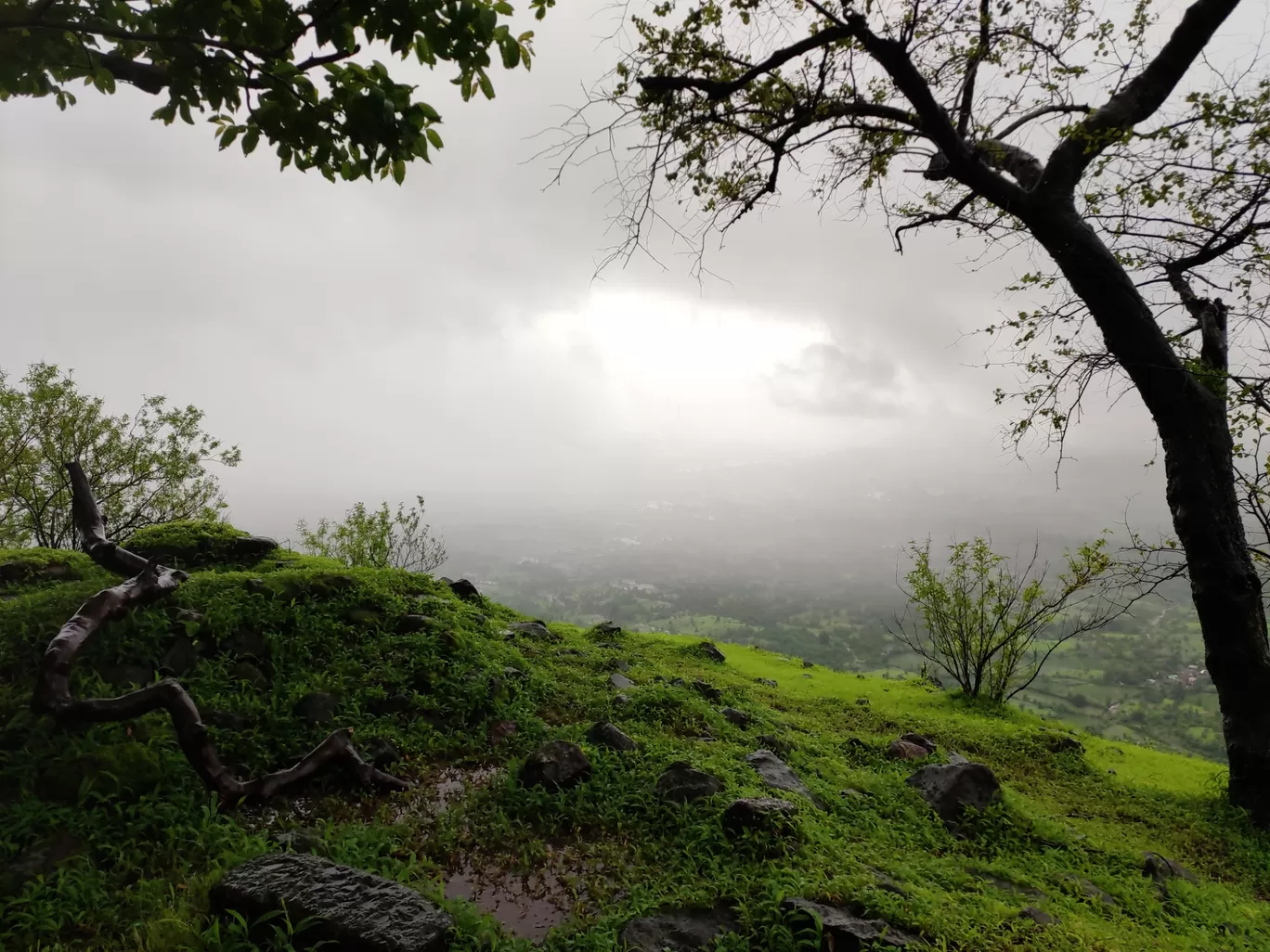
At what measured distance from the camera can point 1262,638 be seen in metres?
7.77

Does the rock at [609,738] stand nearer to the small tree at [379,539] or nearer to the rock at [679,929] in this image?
the rock at [679,929]

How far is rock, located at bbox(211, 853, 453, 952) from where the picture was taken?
3.49 meters

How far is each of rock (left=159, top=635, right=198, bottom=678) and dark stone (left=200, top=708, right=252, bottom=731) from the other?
35.0 inches

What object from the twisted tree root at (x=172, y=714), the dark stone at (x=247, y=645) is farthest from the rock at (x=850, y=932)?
the dark stone at (x=247, y=645)

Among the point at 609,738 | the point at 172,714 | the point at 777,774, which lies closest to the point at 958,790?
the point at 777,774

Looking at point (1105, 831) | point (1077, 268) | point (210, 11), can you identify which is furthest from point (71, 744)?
point (1077, 268)

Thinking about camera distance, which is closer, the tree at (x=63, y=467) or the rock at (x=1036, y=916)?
the rock at (x=1036, y=916)

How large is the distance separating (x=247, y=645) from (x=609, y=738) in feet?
16.6

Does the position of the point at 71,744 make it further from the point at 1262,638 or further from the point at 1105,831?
the point at 1262,638

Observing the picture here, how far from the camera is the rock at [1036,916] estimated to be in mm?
4344

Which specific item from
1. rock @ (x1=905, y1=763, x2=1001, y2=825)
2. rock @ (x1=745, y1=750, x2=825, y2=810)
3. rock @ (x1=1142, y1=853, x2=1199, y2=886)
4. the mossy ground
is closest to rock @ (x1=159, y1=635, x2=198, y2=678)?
the mossy ground

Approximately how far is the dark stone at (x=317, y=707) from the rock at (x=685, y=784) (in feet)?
13.2

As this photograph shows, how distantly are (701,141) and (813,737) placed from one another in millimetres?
9682

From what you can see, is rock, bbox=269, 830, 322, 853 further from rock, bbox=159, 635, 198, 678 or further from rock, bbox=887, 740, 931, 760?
rock, bbox=887, 740, 931, 760
